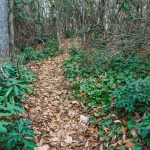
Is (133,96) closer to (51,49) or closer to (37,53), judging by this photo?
(37,53)

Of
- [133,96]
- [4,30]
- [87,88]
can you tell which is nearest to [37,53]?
[4,30]

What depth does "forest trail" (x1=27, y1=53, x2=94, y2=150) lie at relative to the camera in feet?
13.4

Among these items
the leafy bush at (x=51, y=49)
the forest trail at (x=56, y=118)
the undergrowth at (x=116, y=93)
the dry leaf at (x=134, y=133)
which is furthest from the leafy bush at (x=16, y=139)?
the leafy bush at (x=51, y=49)

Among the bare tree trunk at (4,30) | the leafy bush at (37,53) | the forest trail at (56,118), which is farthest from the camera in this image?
the leafy bush at (37,53)

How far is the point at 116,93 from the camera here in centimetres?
448

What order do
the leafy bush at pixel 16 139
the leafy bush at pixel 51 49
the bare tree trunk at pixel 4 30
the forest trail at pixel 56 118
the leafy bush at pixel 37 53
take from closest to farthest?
the leafy bush at pixel 16 139 → the forest trail at pixel 56 118 → the bare tree trunk at pixel 4 30 → the leafy bush at pixel 37 53 → the leafy bush at pixel 51 49

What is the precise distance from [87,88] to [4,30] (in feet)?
12.9

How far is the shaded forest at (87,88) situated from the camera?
387 cm

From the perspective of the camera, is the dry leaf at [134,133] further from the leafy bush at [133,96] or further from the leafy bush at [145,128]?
the leafy bush at [133,96]

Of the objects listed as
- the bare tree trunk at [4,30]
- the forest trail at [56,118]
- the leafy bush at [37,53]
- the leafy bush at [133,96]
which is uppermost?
the bare tree trunk at [4,30]

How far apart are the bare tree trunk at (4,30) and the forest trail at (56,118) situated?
6.54 feet

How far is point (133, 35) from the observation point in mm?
6254

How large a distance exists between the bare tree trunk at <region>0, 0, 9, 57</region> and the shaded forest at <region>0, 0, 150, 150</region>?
3 cm

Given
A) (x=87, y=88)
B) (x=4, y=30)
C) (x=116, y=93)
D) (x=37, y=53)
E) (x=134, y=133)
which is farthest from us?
(x=37, y=53)
